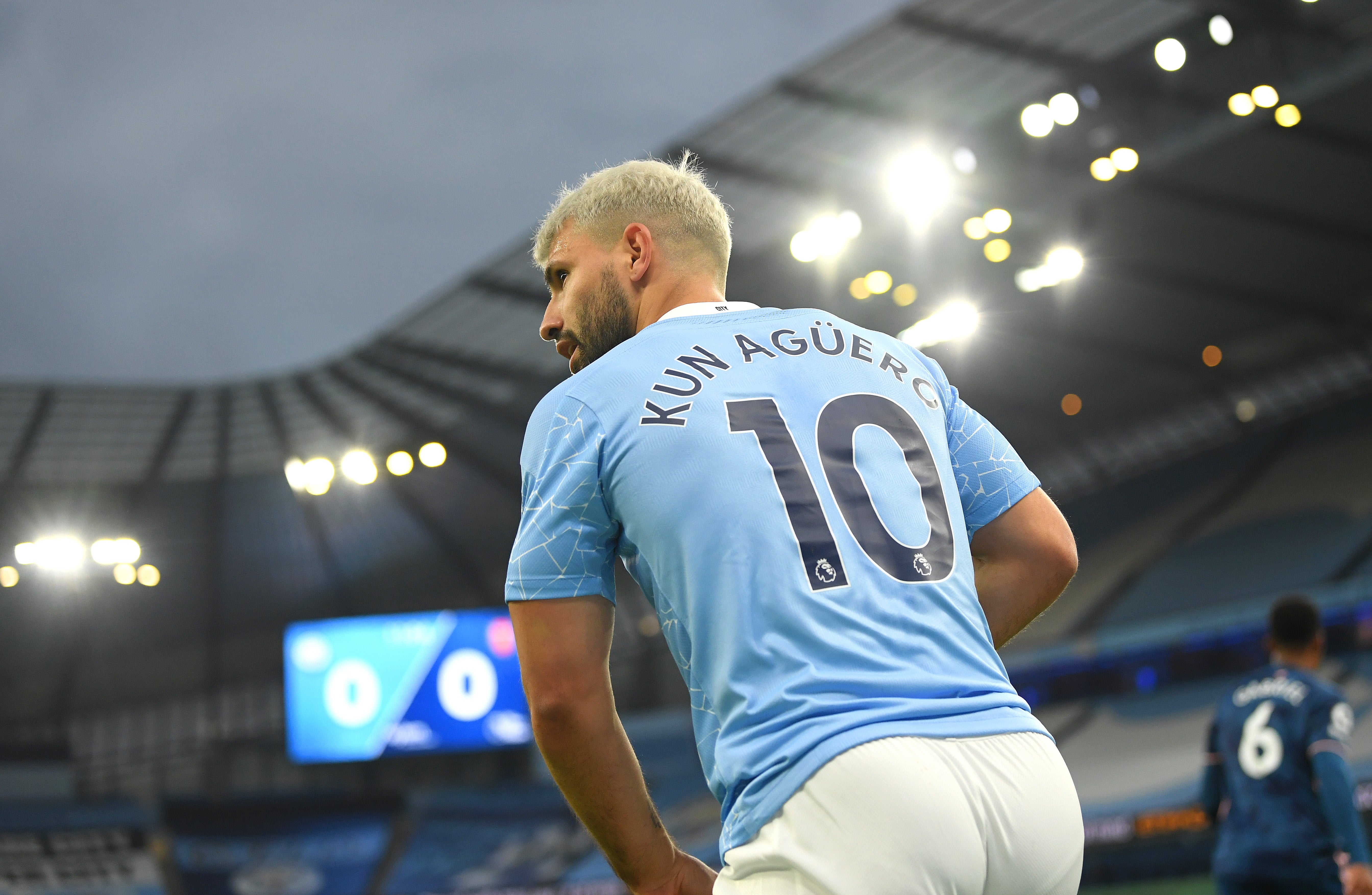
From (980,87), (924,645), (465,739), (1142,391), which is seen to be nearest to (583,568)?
(924,645)

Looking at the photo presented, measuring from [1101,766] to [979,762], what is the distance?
678 inches

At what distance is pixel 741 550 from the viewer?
1340 millimetres

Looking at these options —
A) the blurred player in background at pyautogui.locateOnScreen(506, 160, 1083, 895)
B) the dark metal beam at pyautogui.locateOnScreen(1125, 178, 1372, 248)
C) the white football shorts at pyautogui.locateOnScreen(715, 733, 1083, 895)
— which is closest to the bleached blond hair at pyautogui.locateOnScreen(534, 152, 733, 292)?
the blurred player in background at pyautogui.locateOnScreen(506, 160, 1083, 895)

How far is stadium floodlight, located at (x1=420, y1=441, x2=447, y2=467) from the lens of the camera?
18.9 meters

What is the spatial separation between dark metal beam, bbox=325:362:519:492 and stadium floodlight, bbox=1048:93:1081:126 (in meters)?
10.4

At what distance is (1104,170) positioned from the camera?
450 inches

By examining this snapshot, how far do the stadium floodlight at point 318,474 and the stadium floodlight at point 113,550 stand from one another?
424 centimetres

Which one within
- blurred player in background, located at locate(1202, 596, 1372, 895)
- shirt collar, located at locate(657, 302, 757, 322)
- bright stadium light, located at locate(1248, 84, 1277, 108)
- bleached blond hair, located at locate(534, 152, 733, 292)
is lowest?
blurred player in background, located at locate(1202, 596, 1372, 895)

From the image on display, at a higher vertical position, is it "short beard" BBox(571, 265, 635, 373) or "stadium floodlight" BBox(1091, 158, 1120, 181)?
"stadium floodlight" BBox(1091, 158, 1120, 181)

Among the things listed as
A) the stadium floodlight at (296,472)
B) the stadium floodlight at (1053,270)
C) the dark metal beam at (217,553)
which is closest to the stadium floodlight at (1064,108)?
the stadium floodlight at (1053,270)

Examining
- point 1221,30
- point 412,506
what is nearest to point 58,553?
point 412,506

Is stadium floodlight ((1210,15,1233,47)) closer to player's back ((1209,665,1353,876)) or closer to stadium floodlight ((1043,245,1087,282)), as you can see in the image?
stadium floodlight ((1043,245,1087,282))

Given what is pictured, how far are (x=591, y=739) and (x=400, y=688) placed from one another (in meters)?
19.2

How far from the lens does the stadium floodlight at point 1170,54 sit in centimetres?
1045
